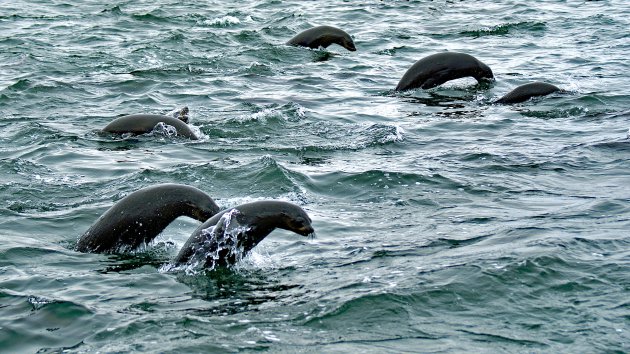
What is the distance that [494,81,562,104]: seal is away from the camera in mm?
15820

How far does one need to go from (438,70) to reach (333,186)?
19.7 feet

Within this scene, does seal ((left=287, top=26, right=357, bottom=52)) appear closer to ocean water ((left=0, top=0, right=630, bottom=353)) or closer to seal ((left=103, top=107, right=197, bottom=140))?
ocean water ((left=0, top=0, right=630, bottom=353))

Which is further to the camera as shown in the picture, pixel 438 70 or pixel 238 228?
pixel 438 70

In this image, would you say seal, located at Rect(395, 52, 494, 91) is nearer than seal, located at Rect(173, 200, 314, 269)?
No

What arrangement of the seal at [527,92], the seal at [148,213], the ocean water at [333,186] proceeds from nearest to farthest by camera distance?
the ocean water at [333,186], the seal at [148,213], the seal at [527,92]

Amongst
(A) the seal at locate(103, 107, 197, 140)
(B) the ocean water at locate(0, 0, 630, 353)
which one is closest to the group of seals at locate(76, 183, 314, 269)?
(B) the ocean water at locate(0, 0, 630, 353)

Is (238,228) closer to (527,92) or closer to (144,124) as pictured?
(144,124)

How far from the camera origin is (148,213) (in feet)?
30.2

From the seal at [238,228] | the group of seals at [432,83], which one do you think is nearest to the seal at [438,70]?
the group of seals at [432,83]

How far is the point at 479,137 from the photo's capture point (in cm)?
1371

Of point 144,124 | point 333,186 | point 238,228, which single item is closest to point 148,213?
point 238,228

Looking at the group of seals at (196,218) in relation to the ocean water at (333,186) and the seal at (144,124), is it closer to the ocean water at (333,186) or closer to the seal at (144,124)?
the ocean water at (333,186)

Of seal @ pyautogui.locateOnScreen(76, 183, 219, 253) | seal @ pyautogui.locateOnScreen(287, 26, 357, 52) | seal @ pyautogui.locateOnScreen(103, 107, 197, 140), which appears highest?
seal @ pyautogui.locateOnScreen(76, 183, 219, 253)

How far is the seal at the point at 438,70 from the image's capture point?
17.0 meters
